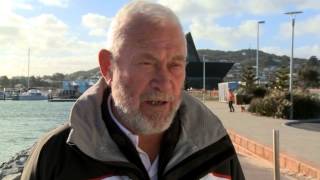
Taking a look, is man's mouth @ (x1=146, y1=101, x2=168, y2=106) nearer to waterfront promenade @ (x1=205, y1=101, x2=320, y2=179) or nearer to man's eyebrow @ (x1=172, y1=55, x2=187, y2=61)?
man's eyebrow @ (x1=172, y1=55, x2=187, y2=61)

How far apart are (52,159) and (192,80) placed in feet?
345

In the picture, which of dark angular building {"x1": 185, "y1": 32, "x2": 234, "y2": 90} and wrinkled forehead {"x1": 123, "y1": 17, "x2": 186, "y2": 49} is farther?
dark angular building {"x1": 185, "y1": 32, "x2": 234, "y2": 90}

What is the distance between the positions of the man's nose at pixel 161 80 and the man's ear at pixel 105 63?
0.25m

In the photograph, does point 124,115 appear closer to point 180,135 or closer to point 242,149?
point 180,135

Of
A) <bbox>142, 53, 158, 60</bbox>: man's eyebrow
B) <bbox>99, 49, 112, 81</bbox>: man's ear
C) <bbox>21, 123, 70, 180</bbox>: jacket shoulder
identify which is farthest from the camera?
<bbox>99, 49, 112, 81</bbox>: man's ear

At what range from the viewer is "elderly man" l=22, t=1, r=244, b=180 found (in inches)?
99.3

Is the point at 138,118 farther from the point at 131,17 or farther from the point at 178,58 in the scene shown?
the point at 131,17

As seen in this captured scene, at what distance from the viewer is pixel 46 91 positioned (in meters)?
A: 145

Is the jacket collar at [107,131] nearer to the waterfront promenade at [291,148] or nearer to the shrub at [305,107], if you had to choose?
the waterfront promenade at [291,148]

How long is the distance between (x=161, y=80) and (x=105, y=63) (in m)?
0.32

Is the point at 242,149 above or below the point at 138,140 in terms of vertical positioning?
below

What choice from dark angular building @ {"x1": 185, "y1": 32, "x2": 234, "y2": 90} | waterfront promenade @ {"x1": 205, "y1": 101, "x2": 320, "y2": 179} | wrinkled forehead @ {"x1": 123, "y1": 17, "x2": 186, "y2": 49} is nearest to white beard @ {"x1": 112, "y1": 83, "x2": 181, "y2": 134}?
wrinkled forehead @ {"x1": 123, "y1": 17, "x2": 186, "y2": 49}

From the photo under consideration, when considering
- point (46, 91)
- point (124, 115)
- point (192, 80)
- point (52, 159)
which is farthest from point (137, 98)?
point (46, 91)

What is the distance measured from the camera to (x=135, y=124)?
259 centimetres
